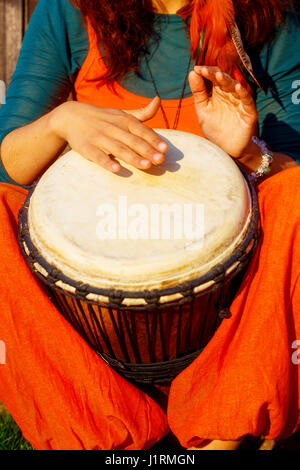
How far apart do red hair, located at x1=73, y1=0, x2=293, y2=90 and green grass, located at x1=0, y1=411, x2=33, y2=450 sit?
1.14 meters

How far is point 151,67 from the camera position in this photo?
1519mm

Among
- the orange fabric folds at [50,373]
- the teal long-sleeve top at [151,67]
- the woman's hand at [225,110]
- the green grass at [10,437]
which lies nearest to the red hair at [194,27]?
the teal long-sleeve top at [151,67]

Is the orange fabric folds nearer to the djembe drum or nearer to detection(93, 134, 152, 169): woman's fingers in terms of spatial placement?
the djembe drum

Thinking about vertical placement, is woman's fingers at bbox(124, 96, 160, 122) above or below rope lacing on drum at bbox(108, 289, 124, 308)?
above

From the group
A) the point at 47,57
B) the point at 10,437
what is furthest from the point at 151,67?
the point at 10,437

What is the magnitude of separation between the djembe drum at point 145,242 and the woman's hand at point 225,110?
0.48 feet

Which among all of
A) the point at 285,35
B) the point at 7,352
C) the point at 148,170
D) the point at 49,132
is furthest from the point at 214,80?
the point at 7,352

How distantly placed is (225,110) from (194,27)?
0.37 metres

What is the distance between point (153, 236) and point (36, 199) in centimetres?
31

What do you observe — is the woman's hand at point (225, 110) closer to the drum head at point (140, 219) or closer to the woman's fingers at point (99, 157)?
the drum head at point (140, 219)

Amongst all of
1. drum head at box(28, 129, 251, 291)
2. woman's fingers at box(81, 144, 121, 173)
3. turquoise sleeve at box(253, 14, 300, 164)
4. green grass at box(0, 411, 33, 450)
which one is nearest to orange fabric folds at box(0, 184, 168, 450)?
drum head at box(28, 129, 251, 291)

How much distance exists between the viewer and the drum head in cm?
90

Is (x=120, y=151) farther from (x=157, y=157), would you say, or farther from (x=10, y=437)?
(x=10, y=437)

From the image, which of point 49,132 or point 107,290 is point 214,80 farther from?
point 107,290
